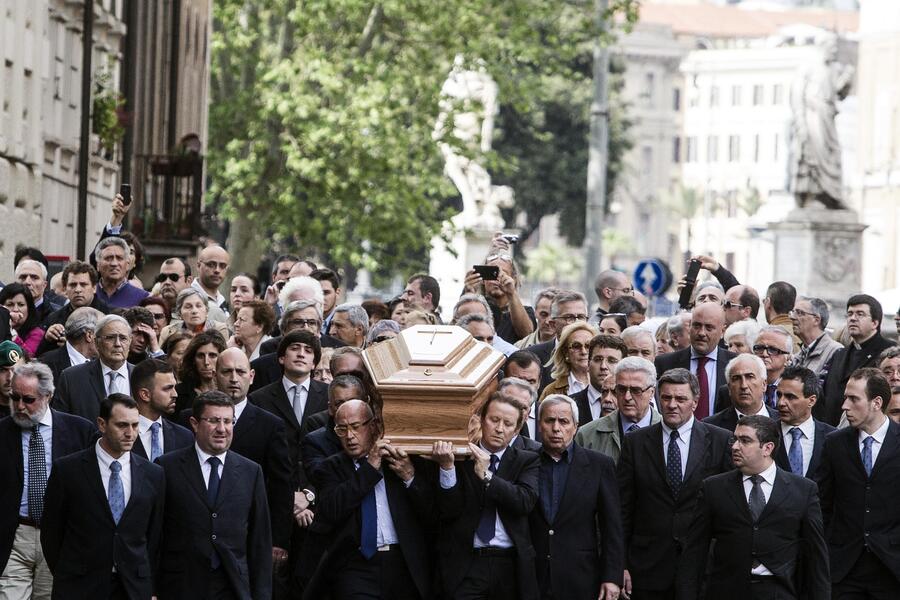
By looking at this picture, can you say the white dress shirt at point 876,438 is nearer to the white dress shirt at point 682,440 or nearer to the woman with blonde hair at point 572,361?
the white dress shirt at point 682,440

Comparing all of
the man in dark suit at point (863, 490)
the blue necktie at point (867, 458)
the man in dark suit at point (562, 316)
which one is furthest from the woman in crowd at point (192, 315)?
the blue necktie at point (867, 458)

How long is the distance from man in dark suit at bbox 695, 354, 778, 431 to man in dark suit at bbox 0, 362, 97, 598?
390cm

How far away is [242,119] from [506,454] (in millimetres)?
31545

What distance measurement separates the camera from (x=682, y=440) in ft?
45.7

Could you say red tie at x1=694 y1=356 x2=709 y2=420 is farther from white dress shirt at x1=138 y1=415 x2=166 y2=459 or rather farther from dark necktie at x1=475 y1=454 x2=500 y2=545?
white dress shirt at x1=138 y1=415 x2=166 y2=459

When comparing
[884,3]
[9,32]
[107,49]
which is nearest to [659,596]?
[9,32]

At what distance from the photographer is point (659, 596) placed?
1370cm

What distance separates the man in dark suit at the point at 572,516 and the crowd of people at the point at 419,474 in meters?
0.01

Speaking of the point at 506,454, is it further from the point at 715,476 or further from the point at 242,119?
the point at 242,119

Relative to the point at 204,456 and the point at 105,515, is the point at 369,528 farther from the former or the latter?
the point at 105,515

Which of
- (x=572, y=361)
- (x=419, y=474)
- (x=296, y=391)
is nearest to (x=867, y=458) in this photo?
(x=572, y=361)

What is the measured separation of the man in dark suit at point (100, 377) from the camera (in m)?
14.2

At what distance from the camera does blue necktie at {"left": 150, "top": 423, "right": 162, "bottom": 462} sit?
531 inches

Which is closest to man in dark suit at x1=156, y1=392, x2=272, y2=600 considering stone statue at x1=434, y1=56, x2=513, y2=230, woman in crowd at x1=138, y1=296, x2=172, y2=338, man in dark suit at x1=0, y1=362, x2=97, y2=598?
man in dark suit at x1=0, y1=362, x2=97, y2=598
